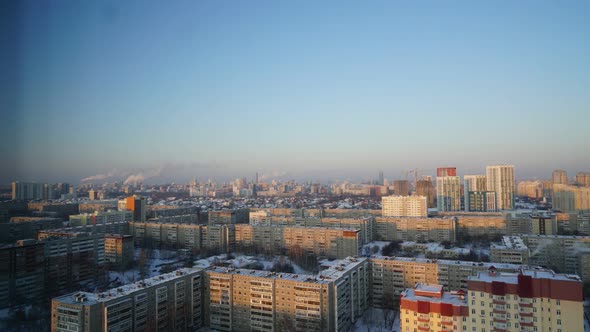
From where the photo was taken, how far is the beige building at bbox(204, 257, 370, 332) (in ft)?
13.6

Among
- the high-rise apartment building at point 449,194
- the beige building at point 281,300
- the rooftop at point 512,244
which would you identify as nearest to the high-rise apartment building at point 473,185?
the high-rise apartment building at point 449,194

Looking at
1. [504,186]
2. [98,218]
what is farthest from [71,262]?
[504,186]

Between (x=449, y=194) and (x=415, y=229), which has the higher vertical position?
(x=449, y=194)

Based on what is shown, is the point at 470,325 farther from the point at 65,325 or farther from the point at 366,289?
the point at 65,325

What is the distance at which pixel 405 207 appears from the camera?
1330 centimetres

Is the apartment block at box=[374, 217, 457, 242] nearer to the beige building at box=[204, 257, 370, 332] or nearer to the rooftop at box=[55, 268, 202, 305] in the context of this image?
the beige building at box=[204, 257, 370, 332]

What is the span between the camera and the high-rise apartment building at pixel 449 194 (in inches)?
595

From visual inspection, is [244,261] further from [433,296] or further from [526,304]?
[526,304]

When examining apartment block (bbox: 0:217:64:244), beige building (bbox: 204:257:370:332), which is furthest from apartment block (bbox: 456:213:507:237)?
apartment block (bbox: 0:217:64:244)

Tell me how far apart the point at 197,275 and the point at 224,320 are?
60 cm

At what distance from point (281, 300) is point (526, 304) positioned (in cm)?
234

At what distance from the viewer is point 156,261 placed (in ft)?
26.5

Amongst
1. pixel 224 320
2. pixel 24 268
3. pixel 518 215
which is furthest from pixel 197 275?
pixel 518 215

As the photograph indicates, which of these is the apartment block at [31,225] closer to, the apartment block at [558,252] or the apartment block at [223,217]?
the apartment block at [223,217]
